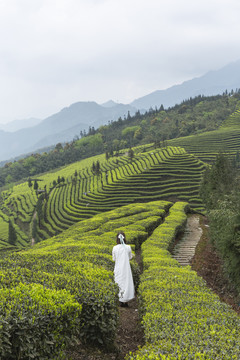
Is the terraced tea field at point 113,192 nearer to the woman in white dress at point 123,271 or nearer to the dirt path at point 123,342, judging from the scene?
the woman in white dress at point 123,271

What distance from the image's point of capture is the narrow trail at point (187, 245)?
52.3 feet

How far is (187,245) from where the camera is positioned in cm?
1947

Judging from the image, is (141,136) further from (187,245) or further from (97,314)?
(97,314)

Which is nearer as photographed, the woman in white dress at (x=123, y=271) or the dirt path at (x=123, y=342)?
the dirt path at (x=123, y=342)

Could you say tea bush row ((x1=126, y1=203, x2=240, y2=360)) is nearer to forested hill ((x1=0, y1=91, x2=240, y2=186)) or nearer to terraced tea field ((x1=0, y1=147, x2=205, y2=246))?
terraced tea field ((x1=0, y1=147, x2=205, y2=246))

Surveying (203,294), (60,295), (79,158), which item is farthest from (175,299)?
(79,158)

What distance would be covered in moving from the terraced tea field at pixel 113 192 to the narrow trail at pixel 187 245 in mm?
33720

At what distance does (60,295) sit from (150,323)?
1.89 metres

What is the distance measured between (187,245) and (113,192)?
54.4 meters

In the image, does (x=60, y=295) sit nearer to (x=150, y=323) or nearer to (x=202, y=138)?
(x=150, y=323)

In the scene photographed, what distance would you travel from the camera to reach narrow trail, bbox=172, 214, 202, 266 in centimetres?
1593

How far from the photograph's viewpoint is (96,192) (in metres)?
77.4

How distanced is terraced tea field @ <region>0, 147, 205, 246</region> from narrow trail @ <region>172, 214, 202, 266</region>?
33.7 metres

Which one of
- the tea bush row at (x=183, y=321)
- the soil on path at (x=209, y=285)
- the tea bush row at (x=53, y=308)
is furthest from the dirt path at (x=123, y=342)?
the tea bush row at (x=183, y=321)
